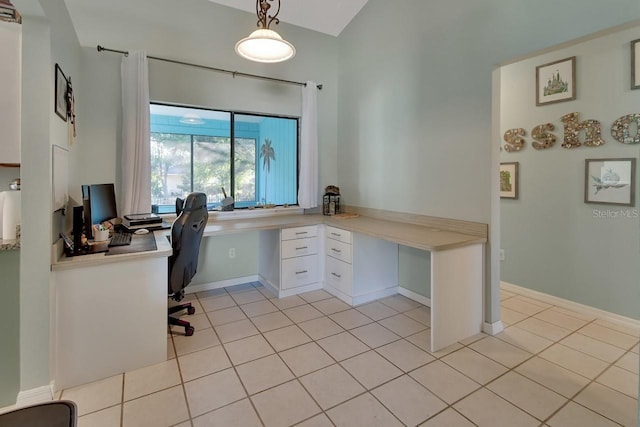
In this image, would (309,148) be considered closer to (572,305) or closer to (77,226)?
(77,226)

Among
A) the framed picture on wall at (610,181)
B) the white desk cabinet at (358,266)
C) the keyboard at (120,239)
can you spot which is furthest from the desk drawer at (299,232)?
the framed picture on wall at (610,181)

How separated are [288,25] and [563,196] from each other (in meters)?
3.53

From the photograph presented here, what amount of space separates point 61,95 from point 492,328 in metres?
3.57

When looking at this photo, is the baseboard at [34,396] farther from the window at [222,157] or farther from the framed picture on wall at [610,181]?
the framed picture on wall at [610,181]

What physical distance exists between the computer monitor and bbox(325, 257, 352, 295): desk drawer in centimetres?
216

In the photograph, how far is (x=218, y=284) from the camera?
3.69m

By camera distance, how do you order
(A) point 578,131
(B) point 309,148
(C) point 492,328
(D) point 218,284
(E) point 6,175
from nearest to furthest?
(E) point 6,175
(C) point 492,328
(A) point 578,131
(D) point 218,284
(B) point 309,148

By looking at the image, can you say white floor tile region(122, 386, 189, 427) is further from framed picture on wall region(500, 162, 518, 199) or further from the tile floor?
framed picture on wall region(500, 162, 518, 199)

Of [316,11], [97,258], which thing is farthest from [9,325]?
[316,11]

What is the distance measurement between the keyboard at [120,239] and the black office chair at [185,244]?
1.06ft

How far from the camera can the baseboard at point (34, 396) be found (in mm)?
1763

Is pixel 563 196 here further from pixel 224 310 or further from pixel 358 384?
pixel 224 310

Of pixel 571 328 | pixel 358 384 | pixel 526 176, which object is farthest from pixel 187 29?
pixel 571 328

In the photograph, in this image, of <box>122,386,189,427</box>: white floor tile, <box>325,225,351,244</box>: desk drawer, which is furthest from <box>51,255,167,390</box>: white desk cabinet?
<box>325,225,351,244</box>: desk drawer
